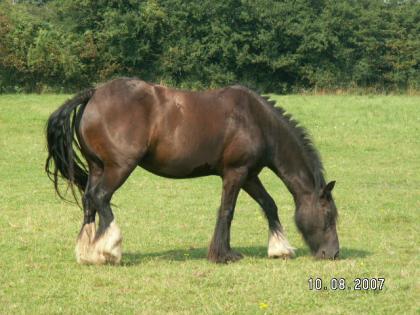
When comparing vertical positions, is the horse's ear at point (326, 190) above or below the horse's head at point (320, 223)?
above

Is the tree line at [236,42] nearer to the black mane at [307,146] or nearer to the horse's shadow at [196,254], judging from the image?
the horse's shadow at [196,254]

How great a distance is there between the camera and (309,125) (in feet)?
81.7

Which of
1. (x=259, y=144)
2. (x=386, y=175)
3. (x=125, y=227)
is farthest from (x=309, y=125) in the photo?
(x=259, y=144)

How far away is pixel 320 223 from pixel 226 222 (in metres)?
1.14

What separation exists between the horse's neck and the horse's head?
0.16 meters

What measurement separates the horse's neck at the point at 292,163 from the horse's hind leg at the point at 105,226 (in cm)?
182

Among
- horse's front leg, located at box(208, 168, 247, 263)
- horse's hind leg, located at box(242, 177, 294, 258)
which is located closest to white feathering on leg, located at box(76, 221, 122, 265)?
horse's front leg, located at box(208, 168, 247, 263)

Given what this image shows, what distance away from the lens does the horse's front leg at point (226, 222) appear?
873cm

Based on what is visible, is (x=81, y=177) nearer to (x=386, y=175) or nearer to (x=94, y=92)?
(x=94, y=92)

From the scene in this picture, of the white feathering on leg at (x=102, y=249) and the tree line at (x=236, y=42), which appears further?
the tree line at (x=236, y=42)

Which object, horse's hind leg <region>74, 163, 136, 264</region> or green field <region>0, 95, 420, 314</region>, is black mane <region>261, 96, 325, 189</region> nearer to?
green field <region>0, 95, 420, 314</region>
